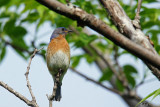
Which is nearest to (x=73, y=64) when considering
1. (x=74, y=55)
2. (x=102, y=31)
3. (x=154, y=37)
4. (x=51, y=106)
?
(x=74, y=55)

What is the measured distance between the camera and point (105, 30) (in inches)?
99.0

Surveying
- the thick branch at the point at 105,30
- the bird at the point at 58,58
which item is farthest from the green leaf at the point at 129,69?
the thick branch at the point at 105,30

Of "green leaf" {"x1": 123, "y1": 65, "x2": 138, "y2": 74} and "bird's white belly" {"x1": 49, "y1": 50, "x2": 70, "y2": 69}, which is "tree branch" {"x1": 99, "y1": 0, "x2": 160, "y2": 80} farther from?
"green leaf" {"x1": 123, "y1": 65, "x2": 138, "y2": 74}

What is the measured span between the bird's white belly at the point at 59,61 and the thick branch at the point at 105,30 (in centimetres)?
339

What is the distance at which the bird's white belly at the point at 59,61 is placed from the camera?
237 inches

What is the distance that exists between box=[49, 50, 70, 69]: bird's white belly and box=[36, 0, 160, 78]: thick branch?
3.39 metres

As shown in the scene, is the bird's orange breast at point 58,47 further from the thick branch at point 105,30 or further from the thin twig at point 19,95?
the thick branch at point 105,30

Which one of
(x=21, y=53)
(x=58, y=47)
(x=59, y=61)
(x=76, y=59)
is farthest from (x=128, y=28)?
(x=21, y=53)

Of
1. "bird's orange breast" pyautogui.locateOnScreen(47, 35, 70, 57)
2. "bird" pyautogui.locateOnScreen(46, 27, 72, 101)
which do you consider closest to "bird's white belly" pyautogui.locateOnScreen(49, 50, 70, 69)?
"bird" pyautogui.locateOnScreen(46, 27, 72, 101)

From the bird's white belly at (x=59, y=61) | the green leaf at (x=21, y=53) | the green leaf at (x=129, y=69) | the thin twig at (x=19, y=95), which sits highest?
the green leaf at (x=21, y=53)

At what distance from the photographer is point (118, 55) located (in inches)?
272

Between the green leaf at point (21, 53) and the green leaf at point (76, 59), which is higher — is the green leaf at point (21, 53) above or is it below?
above

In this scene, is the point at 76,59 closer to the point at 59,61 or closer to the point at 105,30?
the point at 59,61

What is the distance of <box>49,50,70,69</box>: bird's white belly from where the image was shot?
19.8 feet
